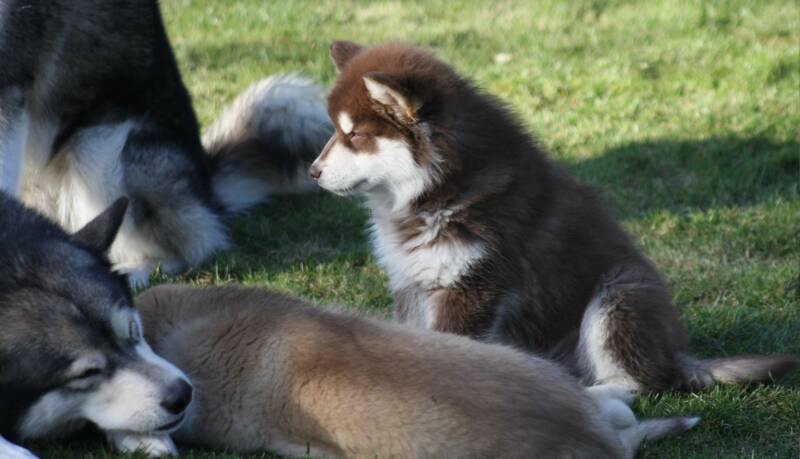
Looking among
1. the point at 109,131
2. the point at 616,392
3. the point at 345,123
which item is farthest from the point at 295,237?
the point at 616,392

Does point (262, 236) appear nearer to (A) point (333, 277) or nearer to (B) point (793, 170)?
(A) point (333, 277)

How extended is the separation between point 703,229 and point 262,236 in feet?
8.66

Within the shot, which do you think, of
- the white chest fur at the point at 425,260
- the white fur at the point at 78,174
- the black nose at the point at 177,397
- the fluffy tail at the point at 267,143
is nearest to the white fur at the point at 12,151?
the white fur at the point at 78,174

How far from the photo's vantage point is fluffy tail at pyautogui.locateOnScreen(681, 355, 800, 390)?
4.82 metres

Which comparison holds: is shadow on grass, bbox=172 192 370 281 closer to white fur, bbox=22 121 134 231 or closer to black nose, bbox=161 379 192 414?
white fur, bbox=22 121 134 231

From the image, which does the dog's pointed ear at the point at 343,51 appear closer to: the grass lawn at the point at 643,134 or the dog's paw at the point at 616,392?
the grass lawn at the point at 643,134

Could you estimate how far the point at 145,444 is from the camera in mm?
3902

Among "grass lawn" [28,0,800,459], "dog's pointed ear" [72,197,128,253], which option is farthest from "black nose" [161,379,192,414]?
"dog's pointed ear" [72,197,128,253]

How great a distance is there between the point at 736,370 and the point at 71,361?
8.86 ft

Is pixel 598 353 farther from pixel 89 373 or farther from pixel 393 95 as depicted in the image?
pixel 89 373

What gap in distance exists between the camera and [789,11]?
10898 millimetres

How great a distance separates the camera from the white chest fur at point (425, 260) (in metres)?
4.98

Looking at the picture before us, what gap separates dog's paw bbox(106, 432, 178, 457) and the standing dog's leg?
8.33ft

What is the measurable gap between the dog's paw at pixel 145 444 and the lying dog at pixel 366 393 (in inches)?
6.5
